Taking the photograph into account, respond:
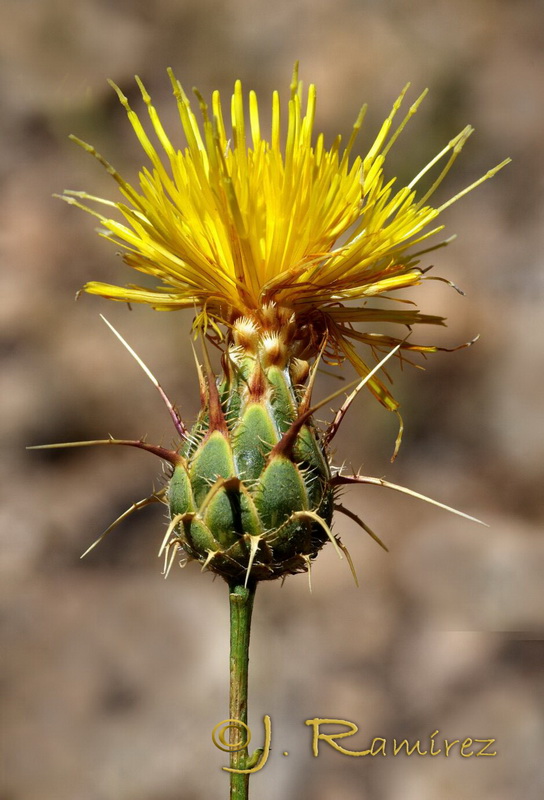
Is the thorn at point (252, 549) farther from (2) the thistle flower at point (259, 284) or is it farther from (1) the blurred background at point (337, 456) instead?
(1) the blurred background at point (337, 456)

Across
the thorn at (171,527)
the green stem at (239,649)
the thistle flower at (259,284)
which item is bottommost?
the green stem at (239,649)

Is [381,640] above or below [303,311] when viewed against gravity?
above

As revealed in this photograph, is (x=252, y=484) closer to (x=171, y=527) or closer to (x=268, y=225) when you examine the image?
(x=171, y=527)

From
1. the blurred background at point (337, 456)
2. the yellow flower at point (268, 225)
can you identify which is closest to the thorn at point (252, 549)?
the yellow flower at point (268, 225)

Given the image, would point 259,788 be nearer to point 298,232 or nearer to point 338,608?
point 338,608

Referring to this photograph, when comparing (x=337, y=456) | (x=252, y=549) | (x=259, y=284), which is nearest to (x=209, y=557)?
(x=252, y=549)

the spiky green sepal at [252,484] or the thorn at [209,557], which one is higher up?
the spiky green sepal at [252,484]

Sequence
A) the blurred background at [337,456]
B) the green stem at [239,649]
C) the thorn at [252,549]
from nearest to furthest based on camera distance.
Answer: the thorn at [252,549] → the green stem at [239,649] → the blurred background at [337,456]

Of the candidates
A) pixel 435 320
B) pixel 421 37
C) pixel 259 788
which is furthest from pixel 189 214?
pixel 421 37
